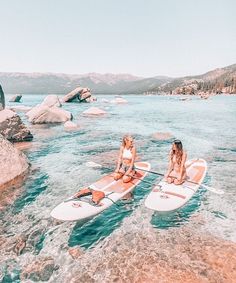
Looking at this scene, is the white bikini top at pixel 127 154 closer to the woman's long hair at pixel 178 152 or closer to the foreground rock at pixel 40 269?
the woman's long hair at pixel 178 152

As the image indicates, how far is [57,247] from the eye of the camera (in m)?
10.4

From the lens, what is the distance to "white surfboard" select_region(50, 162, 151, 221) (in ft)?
34.3

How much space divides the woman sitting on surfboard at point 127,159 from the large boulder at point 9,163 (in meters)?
6.50

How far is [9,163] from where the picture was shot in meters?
17.0

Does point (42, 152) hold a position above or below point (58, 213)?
below

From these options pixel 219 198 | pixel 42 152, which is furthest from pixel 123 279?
pixel 42 152

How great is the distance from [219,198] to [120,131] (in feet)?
78.5

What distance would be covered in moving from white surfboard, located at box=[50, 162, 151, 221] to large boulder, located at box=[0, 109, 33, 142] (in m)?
16.8

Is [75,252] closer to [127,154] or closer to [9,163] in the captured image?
[127,154]

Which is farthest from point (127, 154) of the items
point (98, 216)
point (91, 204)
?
point (91, 204)

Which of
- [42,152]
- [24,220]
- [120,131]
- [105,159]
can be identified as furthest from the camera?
[120,131]

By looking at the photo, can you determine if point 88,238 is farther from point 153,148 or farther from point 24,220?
point 153,148

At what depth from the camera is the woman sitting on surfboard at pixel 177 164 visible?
13.3 m

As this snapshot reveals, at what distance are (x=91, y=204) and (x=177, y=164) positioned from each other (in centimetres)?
466
